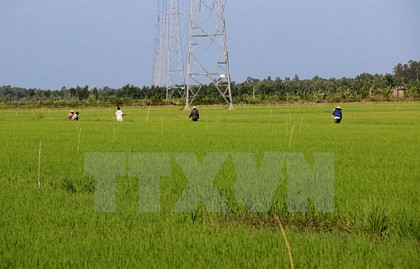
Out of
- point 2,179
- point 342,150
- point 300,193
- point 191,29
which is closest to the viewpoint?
point 300,193

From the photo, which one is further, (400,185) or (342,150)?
(342,150)

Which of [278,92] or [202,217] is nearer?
[202,217]

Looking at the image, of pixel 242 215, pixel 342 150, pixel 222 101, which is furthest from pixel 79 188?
pixel 222 101

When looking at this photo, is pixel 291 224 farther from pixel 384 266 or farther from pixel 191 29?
pixel 191 29

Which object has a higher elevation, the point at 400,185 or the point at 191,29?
the point at 191,29

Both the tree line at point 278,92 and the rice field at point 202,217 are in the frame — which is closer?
the rice field at point 202,217

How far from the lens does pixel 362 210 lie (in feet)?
15.3

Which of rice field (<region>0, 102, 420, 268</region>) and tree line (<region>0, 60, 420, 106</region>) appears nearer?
rice field (<region>0, 102, 420, 268</region>)

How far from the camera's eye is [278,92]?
90250mm

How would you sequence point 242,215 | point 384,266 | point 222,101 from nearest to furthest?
point 384,266 → point 242,215 → point 222,101

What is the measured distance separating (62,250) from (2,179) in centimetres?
395

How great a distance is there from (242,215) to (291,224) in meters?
0.51

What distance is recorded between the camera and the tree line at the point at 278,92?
197ft

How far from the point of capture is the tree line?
60.1 metres
